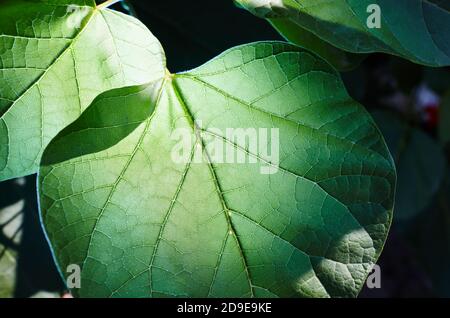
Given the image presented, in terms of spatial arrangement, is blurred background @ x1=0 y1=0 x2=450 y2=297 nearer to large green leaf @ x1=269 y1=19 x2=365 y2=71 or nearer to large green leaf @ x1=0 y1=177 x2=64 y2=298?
large green leaf @ x1=0 y1=177 x2=64 y2=298

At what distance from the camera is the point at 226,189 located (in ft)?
1.70

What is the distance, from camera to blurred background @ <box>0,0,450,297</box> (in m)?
0.77

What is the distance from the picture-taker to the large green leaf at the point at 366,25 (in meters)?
0.52

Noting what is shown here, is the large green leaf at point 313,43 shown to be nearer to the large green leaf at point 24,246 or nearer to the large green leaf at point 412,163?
the large green leaf at point 24,246

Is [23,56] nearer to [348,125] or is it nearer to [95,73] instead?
[95,73]

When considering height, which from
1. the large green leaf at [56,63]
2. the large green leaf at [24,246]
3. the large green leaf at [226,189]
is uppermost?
the large green leaf at [56,63]

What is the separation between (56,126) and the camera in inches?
20.2

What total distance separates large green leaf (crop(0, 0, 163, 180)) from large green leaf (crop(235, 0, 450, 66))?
0.36 feet

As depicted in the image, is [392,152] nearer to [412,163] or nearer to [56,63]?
[412,163]

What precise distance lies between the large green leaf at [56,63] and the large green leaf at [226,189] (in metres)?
0.03

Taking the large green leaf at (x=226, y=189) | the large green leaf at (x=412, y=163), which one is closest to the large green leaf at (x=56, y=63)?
the large green leaf at (x=226, y=189)

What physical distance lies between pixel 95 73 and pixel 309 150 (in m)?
0.20
